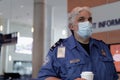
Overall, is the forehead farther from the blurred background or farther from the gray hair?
the blurred background

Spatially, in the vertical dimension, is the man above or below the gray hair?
below

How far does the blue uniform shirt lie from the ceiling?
1034cm

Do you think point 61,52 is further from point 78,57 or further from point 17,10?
point 17,10

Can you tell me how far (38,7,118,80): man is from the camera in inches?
78.0

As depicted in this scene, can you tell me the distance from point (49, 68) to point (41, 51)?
10.0 meters

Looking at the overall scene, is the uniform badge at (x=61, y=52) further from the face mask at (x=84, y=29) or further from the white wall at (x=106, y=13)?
the white wall at (x=106, y=13)

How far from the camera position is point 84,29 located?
7.01ft

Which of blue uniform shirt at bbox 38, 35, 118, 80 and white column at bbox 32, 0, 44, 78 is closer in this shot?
blue uniform shirt at bbox 38, 35, 118, 80

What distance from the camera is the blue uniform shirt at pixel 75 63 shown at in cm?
198

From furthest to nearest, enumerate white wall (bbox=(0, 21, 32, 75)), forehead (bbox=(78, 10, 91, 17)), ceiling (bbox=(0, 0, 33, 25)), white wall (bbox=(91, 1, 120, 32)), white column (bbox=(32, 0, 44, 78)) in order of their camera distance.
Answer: white wall (bbox=(0, 21, 32, 75)), ceiling (bbox=(0, 0, 33, 25)), white column (bbox=(32, 0, 44, 78)), white wall (bbox=(91, 1, 120, 32)), forehead (bbox=(78, 10, 91, 17))

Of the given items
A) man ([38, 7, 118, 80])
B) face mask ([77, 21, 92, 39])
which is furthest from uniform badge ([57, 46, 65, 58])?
face mask ([77, 21, 92, 39])

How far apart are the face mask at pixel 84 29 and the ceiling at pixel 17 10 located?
33.6 ft

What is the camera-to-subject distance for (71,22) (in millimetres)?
2195

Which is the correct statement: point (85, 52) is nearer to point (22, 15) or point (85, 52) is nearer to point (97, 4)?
point (97, 4)
